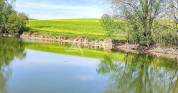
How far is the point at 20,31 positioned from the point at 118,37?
27028mm

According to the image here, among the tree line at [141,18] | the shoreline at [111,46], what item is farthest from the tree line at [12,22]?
the tree line at [141,18]

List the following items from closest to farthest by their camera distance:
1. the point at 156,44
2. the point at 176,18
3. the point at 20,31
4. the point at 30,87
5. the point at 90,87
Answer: the point at 30,87 → the point at 90,87 → the point at 176,18 → the point at 156,44 → the point at 20,31

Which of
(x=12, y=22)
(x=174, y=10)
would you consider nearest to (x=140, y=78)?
(x=174, y=10)

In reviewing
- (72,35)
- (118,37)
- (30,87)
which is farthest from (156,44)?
(30,87)

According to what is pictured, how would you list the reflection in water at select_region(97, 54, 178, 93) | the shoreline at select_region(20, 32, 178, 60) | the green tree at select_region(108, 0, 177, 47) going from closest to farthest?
the reflection in water at select_region(97, 54, 178, 93) < the shoreline at select_region(20, 32, 178, 60) < the green tree at select_region(108, 0, 177, 47)

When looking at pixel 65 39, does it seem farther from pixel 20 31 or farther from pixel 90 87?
pixel 90 87

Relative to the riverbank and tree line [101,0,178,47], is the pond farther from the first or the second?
tree line [101,0,178,47]

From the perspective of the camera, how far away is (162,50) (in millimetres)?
54906

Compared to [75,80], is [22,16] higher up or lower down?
higher up

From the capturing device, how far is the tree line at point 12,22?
83.8m

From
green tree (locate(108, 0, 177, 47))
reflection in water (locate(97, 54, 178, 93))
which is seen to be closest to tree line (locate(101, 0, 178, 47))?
green tree (locate(108, 0, 177, 47))

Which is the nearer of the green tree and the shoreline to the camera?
the shoreline

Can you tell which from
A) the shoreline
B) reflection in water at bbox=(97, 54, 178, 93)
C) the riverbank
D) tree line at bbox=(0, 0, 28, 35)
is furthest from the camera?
tree line at bbox=(0, 0, 28, 35)

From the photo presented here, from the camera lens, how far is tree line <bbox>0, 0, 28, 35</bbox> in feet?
275
